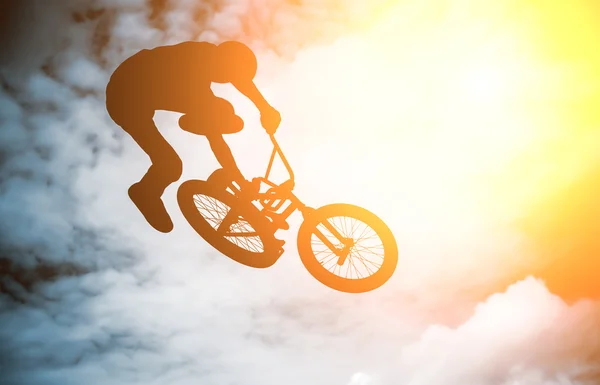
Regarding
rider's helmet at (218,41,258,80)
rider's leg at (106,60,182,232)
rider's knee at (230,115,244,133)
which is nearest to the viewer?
rider's helmet at (218,41,258,80)

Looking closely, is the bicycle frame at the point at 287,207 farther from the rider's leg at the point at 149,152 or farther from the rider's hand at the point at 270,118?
the rider's leg at the point at 149,152

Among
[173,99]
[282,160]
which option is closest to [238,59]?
[173,99]

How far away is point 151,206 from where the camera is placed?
5977 mm

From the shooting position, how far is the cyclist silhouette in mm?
5699

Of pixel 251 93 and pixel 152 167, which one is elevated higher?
pixel 251 93

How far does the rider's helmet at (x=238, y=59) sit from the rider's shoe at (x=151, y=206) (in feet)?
6.86

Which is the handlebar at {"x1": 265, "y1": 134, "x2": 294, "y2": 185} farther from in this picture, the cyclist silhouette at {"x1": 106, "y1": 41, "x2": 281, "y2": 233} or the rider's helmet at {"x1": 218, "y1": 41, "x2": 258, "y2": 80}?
the rider's helmet at {"x1": 218, "y1": 41, "x2": 258, "y2": 80}

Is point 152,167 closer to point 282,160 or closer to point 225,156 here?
point 225,156

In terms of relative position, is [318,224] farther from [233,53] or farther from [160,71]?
[160,71]

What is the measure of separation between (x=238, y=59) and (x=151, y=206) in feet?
7.87

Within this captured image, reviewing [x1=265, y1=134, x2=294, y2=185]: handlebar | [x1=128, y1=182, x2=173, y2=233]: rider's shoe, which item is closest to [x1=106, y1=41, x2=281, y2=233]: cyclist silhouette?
[x1=128, y1=182, x2=173, y2=233]: rider's shoe

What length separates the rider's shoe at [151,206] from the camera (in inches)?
234

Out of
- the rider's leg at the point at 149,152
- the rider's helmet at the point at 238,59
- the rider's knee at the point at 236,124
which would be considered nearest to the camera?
the rider's helmet at the point at 238,59

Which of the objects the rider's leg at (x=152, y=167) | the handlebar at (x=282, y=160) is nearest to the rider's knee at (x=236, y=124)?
the handlebar at (x=282, y=160)
